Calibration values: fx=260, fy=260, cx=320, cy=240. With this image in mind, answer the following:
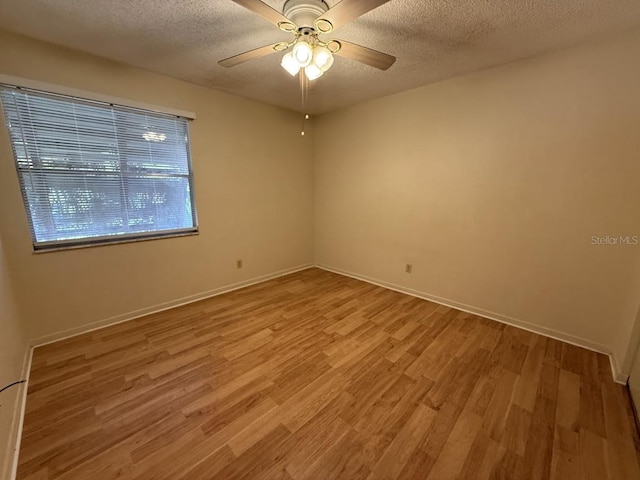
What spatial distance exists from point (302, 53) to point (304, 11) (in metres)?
0.25

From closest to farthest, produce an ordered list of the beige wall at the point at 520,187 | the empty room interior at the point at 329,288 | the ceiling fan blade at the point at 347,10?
the ceiling fan blade at the point at 347,10, the empty room interior at the point at 329,288, the beige wall at the point at 520,187

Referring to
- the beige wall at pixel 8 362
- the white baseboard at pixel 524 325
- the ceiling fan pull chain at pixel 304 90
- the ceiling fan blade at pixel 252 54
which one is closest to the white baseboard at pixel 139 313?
the beige wall at pixel 8 362

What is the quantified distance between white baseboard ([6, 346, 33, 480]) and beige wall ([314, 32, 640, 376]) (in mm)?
3326

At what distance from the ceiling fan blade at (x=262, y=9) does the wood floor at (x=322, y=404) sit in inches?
83.9

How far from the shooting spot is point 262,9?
125 cm

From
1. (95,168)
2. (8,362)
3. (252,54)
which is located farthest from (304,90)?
(8,362)

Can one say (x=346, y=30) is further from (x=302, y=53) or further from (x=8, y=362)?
(x=8, y=362)

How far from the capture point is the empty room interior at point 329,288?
4.63ft

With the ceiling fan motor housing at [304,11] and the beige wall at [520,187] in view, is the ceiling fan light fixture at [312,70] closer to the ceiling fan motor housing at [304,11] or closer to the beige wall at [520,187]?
the ceiling fan motor housing at [304,11]

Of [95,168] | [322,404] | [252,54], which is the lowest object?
[322,404]

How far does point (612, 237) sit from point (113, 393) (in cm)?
378

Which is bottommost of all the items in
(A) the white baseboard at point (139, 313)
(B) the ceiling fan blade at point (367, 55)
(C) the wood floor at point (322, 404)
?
(C) the wood floor at point (322, 404)

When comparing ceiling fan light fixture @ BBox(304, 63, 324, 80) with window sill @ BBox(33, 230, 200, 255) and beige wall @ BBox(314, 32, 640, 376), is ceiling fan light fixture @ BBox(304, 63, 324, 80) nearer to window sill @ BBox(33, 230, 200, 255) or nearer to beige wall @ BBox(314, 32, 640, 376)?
beige wall @ BBox(314, 32, 640, 376)

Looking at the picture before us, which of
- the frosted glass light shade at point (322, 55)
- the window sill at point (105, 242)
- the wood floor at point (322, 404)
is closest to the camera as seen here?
the wood floor at point (322, 404)
